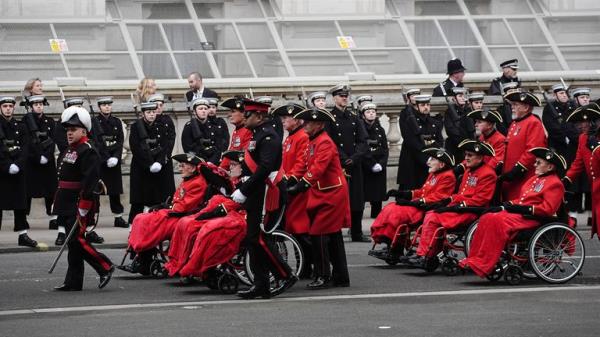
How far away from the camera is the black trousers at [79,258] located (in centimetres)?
1661

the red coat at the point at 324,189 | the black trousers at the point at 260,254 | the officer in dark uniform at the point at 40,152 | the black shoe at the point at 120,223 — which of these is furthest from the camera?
the black shoe at the point at 120,223

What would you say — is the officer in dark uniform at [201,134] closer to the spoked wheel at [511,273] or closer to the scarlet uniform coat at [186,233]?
the scarlet uniform coat at [186,233]

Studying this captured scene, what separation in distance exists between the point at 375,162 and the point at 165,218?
566 centimetres

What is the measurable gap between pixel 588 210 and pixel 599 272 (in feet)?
22.8

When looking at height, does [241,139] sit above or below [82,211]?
above

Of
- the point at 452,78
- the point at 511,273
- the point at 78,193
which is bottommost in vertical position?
the point at 511,273

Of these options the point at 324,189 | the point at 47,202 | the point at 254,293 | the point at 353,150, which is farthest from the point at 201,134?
the point at 254,293

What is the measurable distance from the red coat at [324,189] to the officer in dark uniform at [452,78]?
7498 mm

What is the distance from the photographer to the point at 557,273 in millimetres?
17469

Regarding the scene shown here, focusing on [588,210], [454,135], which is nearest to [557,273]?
[454,135]

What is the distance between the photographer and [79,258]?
16688 millimetres

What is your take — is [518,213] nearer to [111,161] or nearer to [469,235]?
[469,235]

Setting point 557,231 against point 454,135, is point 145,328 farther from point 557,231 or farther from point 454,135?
point 454,135

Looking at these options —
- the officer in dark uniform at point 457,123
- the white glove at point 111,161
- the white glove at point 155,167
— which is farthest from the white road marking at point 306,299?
the white glove at point 111,161
